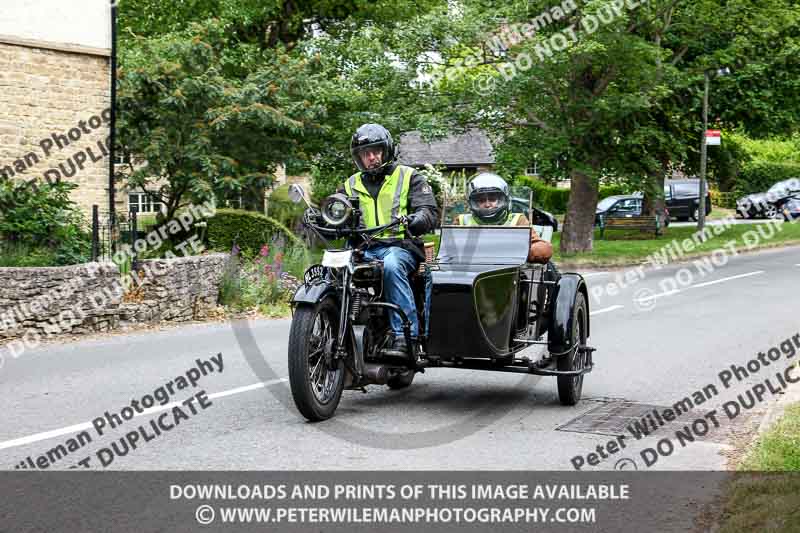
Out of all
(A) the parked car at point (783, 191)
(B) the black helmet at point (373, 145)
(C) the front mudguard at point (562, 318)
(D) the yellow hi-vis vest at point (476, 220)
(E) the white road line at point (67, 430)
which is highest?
(A) the parked car at point (783, 191)

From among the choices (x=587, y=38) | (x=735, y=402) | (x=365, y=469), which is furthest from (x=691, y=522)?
(x=587, y=38)

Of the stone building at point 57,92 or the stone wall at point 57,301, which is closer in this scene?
the stone wall at point 57,301

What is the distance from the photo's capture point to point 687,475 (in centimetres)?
608

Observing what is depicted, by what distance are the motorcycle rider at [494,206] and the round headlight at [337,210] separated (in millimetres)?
1270

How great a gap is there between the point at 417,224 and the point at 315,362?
1.33 m

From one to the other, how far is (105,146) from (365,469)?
17.4 m

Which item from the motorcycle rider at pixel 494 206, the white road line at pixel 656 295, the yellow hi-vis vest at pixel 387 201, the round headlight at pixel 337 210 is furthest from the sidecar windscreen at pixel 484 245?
the white road line at pixel 656 295

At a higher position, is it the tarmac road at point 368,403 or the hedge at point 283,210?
the hedge at point 283,210

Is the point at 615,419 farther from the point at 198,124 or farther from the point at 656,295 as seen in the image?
the point at 198,124

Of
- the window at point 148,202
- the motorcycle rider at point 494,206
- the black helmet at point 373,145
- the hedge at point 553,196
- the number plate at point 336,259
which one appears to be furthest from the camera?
the hedge at point 553,196

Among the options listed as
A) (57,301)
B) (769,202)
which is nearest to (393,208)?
(57,301)

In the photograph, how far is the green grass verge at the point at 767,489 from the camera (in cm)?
487

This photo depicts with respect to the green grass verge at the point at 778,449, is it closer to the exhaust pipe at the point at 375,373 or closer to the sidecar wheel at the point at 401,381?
the exhaust pipe at the point at 375,373

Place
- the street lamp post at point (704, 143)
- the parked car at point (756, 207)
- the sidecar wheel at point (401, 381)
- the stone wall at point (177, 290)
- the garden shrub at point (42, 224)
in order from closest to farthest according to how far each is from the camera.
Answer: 1. the sidecar wheel at point (401, 381)
2. the stone wall at point (177, 290)
3. the garden shrub at point (42, 224)
4. the street lamp post at point (704, 143)
5. the parked car at point (756, 207)
